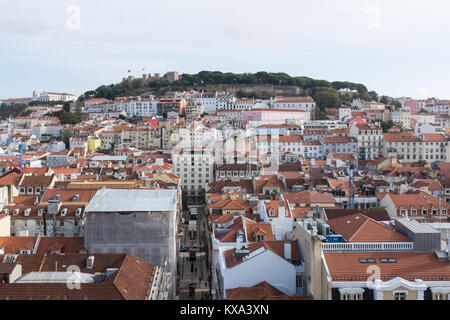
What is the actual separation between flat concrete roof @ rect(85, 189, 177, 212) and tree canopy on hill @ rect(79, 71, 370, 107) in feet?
272

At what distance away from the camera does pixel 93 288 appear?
13789 millimetres

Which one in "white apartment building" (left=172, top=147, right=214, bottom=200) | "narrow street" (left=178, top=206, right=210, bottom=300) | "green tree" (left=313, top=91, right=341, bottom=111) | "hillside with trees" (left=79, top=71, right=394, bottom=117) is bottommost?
"narrow street" (left=178, top=206, right=210, bottom=300)

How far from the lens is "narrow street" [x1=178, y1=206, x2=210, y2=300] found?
23469 millimetres

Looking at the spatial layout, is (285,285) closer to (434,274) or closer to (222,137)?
(434,274)

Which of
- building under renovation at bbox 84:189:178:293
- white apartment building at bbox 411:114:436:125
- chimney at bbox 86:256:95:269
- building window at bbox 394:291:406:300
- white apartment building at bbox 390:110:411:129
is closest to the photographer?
building window at bbox 394:291:406:300

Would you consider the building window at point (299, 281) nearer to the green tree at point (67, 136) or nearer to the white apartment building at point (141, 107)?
the green tree at point (67, 136)

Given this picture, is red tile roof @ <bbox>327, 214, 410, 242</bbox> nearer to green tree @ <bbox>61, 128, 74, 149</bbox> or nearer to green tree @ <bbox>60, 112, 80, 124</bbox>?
green tree @ <bbox>61, 128, 74, 149</bbox>

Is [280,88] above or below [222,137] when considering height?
above

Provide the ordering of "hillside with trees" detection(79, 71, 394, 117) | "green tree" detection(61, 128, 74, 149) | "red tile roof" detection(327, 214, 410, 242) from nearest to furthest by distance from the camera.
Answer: "red tile roof" detection(327, 214, 410, 242) < "green tree" detection(61, 128, 74, 149) < "hillside with trees" detection(79, 71, 394, 117)

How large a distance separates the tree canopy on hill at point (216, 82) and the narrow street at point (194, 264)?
240ft

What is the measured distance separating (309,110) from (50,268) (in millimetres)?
77737

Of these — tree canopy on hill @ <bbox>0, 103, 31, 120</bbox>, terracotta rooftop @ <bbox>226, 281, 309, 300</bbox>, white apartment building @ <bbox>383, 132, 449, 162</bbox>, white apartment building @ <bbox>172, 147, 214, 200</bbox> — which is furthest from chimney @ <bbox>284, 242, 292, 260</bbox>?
tree canopy on hill @ <bbox>0, 103, 31, 120</bbox>
